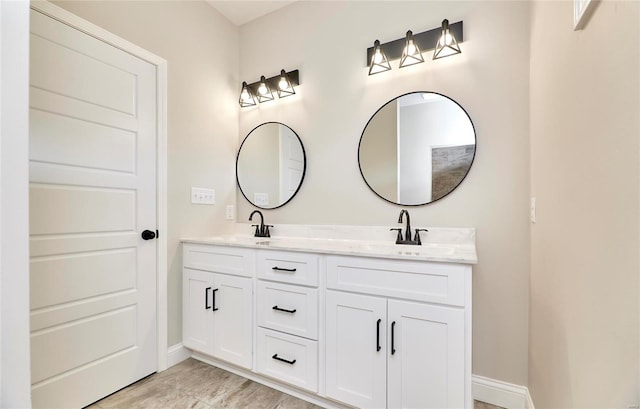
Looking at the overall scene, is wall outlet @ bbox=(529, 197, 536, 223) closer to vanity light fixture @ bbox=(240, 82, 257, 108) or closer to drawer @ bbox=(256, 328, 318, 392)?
drawer @ bbox=(256, 328, 318, 392)

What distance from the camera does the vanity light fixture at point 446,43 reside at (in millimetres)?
1755

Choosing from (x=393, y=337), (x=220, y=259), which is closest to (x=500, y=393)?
(x=393, y=337)

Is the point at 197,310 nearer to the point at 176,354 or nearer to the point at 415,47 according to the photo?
the point at 176,354

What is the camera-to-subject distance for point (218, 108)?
2521 mm

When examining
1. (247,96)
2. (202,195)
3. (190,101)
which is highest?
(247,96)

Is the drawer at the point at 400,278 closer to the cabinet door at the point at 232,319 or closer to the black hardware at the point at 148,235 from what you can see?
the cabinet door at the point at 232,319

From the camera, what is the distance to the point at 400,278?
1407 mm

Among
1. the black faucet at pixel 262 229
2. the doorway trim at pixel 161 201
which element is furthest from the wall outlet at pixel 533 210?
the doorway trim at pixel 161 201

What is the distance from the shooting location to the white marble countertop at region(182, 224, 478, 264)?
142cm

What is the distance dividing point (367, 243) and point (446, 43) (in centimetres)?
135

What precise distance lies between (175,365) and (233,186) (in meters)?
1.46

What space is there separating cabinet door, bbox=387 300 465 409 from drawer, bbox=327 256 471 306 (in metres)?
0.06
